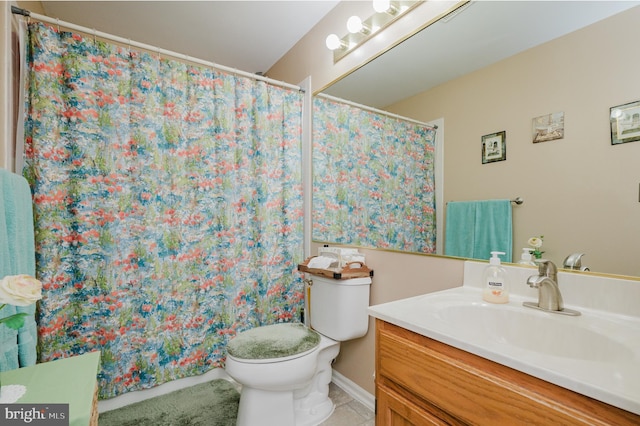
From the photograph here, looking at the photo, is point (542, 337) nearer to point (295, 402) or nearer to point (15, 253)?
point (295, 402)

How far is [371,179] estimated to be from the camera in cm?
173

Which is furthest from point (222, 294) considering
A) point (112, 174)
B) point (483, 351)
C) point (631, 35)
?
point (631, 35)

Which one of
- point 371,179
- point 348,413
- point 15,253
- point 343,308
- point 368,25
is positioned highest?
point 368,25

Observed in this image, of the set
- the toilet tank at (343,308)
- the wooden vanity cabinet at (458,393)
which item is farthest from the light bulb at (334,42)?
the wooden vanity cabinet at (458,393)

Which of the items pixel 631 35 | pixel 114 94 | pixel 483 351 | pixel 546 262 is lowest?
pixel 483 351

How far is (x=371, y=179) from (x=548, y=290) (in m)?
1.02

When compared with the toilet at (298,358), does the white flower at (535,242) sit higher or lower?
higher

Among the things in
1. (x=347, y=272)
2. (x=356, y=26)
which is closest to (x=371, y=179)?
(x=347, y=272)

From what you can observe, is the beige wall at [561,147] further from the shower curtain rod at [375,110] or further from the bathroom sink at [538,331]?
the bathroom sink at [538,331]

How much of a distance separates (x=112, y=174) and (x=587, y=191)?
2.02 meters

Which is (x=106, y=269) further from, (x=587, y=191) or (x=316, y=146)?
(x=587, y=191)

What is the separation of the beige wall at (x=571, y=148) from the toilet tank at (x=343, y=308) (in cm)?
A: 75

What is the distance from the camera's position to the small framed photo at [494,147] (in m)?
1.08

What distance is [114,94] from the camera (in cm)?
159
